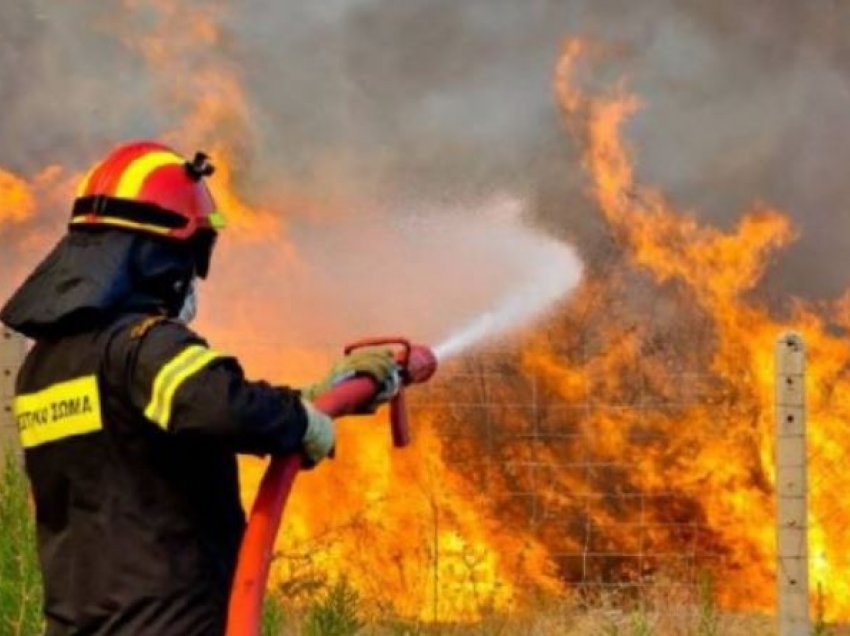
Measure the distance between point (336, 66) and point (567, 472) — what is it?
179 inches

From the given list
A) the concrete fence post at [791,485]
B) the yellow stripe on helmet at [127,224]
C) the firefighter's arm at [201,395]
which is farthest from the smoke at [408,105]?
the firefighter's arm at [201,395]

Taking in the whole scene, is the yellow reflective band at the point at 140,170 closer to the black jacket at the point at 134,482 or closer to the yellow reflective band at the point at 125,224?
the yellow reflective band at the point at 125,224

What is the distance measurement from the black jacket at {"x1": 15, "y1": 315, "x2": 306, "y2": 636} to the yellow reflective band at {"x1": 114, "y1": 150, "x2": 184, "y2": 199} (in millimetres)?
258

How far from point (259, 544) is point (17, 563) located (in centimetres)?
248

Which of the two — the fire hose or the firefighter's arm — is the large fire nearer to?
the fire hose

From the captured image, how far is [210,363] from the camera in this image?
270 cm

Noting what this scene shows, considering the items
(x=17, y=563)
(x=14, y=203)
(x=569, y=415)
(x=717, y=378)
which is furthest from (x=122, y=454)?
(x=14, y=203)

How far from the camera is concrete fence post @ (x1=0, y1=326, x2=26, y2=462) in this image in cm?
693

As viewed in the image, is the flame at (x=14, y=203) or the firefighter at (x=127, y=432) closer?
the firefighter at (x=127, y=432)

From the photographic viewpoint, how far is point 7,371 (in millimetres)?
6980

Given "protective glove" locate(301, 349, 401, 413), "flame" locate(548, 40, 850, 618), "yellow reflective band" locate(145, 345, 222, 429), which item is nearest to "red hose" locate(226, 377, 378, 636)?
"protective glove" locate(301, 349, 401, 413)

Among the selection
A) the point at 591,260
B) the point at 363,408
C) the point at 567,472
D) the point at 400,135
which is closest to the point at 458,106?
the point at 400,135

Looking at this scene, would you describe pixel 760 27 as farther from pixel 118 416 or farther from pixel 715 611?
pixel 118 416

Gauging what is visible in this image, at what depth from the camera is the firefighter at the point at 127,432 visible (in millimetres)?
2805
